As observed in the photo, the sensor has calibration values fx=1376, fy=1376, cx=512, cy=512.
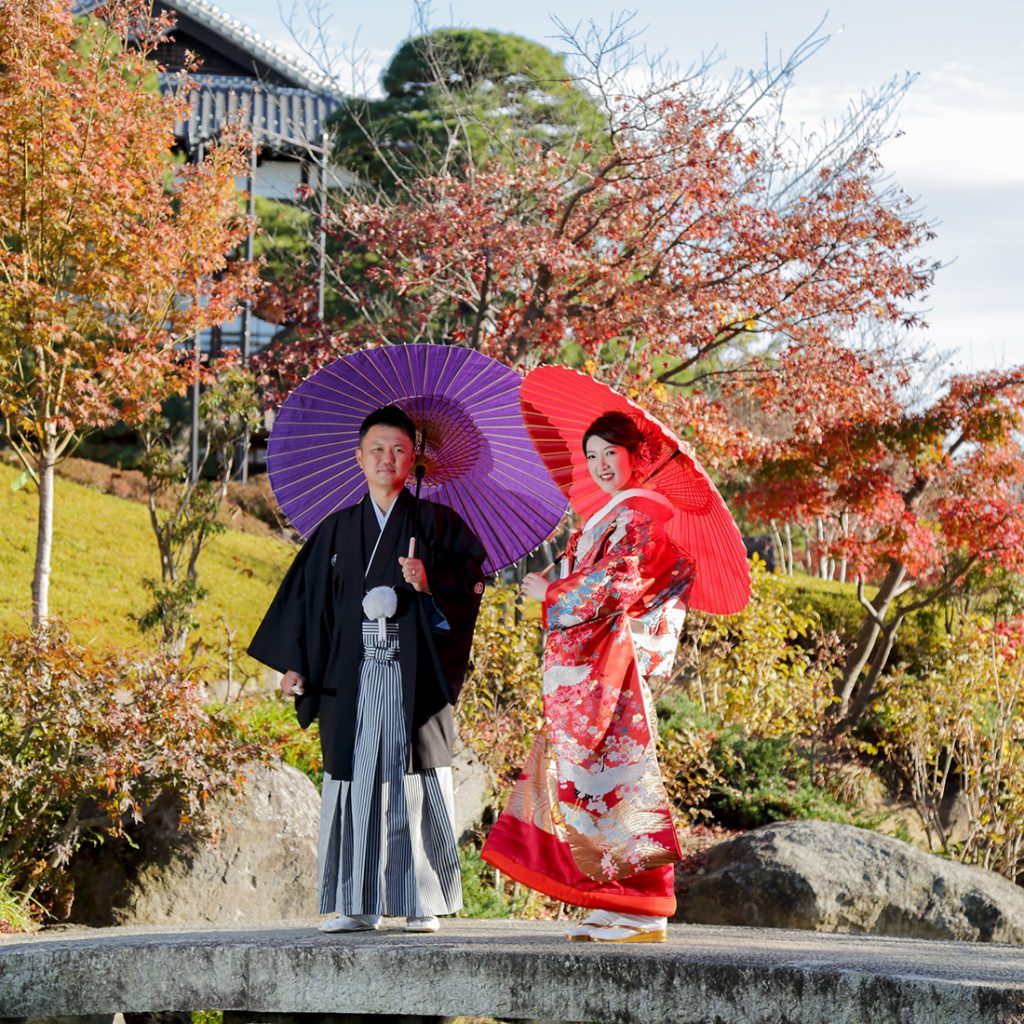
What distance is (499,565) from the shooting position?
525cm

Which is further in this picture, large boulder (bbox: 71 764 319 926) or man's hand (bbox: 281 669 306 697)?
large boulder (bbox: 71 764 319 926)

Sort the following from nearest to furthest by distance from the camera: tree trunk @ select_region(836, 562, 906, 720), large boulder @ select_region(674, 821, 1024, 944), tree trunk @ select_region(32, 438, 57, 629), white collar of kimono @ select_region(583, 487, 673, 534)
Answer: white collar of kimono @ select_region(583, 487, 673, 534), large boulder @ select_region(674, 821, 1024, 944), tree trunk @ select_region(32, 438, 57, 629), tree trunk @ select_region(836, 562, 906, 720)

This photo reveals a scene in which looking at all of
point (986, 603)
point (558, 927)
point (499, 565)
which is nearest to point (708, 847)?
point (558, 927)

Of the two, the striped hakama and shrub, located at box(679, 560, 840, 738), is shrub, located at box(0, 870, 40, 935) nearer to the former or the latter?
the striped hakama

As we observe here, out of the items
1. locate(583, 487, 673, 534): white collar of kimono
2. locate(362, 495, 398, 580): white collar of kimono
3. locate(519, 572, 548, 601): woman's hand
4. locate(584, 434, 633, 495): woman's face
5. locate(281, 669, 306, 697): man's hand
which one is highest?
locate(584, 434, 633, 495): woman's face

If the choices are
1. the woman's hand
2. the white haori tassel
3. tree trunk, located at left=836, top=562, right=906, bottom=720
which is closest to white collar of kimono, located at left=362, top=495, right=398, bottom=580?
the white haori tassel

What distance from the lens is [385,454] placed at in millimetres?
4957

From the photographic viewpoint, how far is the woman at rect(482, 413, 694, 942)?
4.68m

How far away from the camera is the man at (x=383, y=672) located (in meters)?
4.80

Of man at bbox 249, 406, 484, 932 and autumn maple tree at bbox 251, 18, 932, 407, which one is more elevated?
autumn maple tree at bbox 251, 18, 932, 407

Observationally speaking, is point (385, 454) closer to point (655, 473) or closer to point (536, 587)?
point (536, 587)

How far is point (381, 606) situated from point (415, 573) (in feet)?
0.56

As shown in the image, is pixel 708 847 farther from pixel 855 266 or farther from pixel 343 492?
pixel 343 492

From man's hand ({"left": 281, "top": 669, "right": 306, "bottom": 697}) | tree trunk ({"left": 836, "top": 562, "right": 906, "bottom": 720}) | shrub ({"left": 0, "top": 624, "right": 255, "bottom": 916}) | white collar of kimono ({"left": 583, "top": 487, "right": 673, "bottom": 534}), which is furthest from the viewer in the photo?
tree trunk ({"left": 836, "top": 562, "right": 906, "bottom": 720})
